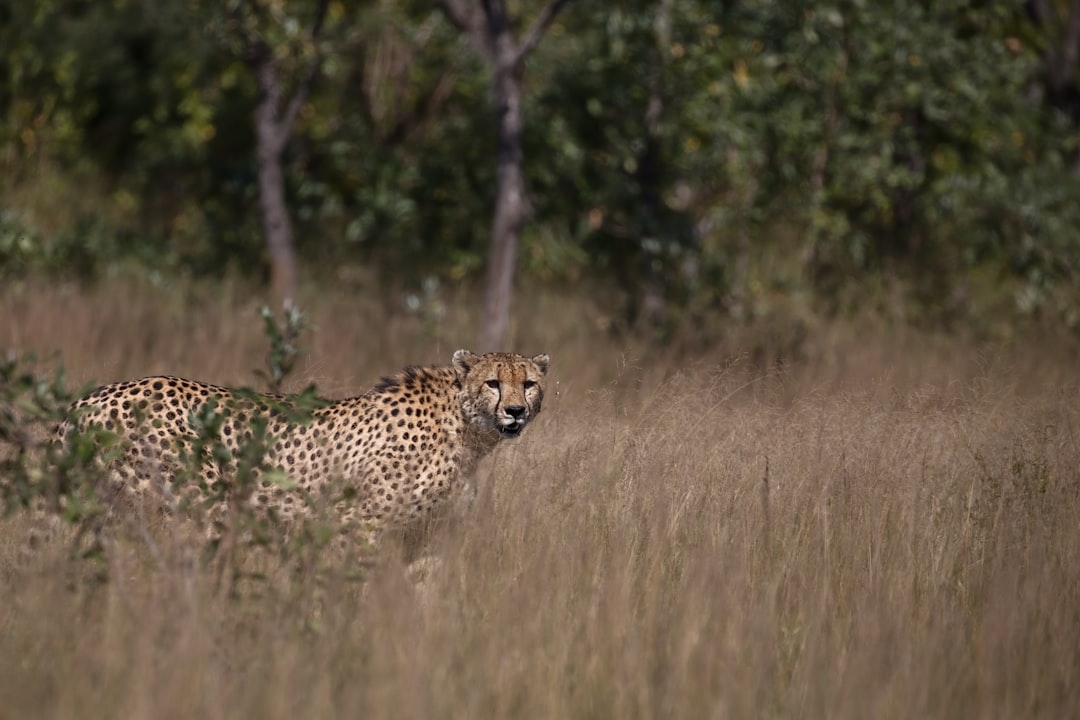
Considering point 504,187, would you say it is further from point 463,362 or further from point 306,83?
point 463,362

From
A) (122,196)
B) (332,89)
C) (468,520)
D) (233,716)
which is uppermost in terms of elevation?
(332,89)

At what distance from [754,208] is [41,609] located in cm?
827

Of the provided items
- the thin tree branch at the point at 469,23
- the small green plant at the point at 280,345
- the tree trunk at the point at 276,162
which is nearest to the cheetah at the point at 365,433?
the small green plant at the point at 280,345

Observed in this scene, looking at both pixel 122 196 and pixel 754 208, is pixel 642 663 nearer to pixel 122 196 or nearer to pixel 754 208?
pixel 754 208

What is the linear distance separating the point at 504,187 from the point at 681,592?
5683 mm

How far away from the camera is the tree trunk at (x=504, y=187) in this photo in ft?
31.7

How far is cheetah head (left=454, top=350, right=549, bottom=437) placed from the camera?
5.56 meters

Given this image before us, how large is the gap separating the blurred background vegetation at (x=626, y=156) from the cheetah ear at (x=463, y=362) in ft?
14.7

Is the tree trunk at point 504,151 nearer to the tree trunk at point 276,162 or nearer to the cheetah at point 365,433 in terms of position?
the tree trunk at point 276,162

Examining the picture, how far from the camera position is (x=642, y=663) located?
4.08 meters

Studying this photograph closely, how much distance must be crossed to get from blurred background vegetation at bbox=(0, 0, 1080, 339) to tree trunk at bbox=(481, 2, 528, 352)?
0.66 metres

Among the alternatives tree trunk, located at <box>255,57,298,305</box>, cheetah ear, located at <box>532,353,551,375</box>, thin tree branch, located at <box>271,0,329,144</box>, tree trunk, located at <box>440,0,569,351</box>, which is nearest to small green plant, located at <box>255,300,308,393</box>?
cheetah ear, located at <box>532,353,551,375</box>

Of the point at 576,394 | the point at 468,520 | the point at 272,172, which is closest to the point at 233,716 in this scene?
the point at 468,520

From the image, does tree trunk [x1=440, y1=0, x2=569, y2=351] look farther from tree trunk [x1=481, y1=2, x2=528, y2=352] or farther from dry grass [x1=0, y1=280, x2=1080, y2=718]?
dry grass [x1=0, y1=280, x2=1080, y2=718]
